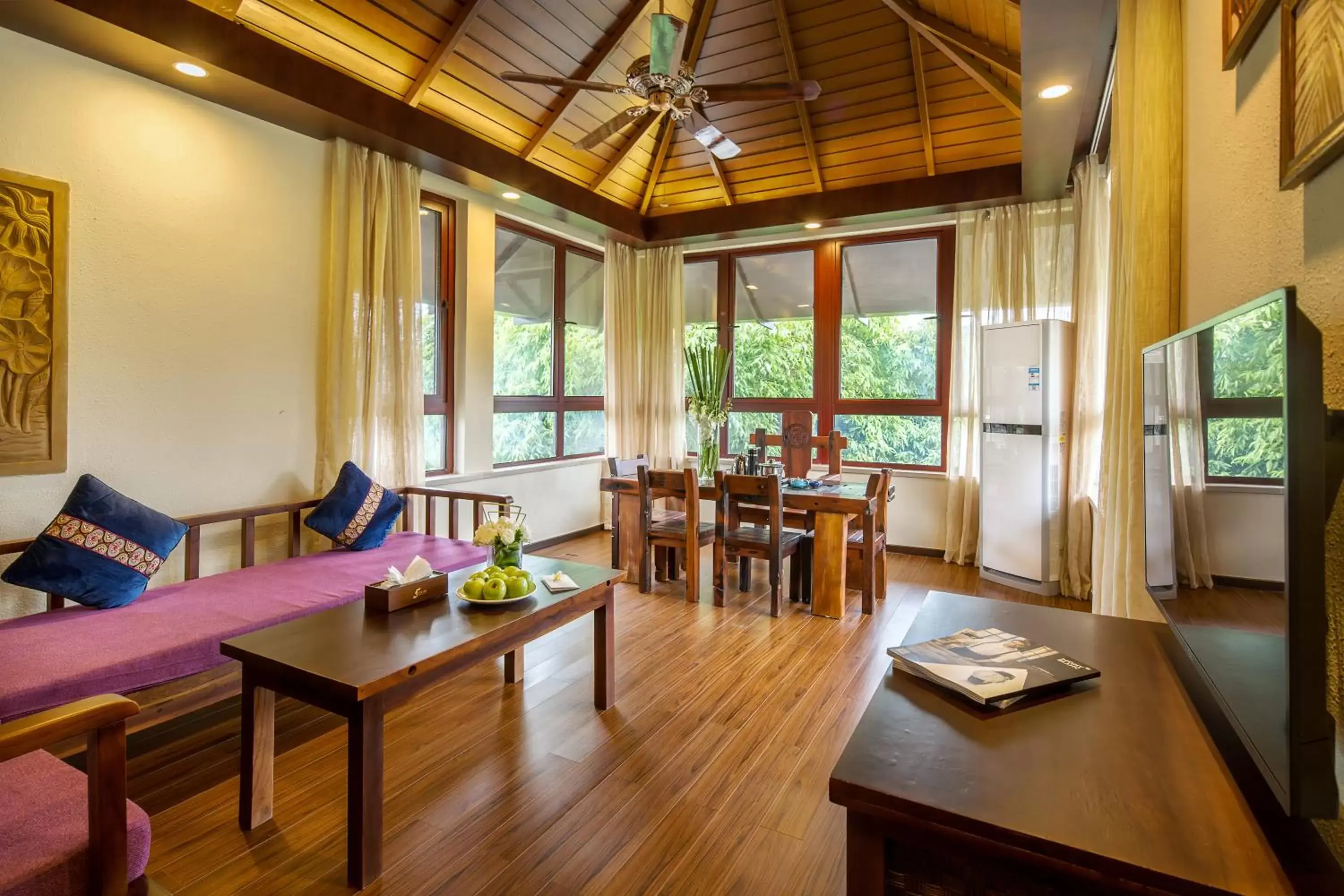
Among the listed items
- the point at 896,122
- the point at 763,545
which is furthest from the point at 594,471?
the point at 896,122

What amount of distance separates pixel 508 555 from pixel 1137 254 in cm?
229

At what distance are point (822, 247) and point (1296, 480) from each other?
5505 mm

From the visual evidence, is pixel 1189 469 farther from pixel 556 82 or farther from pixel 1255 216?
pixel 556 82

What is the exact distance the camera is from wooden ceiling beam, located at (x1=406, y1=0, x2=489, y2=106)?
363 centimetres

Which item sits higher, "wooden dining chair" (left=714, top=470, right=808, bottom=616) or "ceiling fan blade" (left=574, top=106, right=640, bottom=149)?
"ceiling fan blade" (left=574, top=106, right=640, bottom=149)

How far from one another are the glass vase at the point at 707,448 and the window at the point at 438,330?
1821 mm

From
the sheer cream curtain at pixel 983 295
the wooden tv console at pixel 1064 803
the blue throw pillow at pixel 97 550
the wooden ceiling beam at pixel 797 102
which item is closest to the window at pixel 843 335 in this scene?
the sheer cream curtain at pixel 983 295

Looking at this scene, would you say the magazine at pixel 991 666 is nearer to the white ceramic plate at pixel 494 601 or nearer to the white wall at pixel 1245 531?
the white wall at pixel 1245 531

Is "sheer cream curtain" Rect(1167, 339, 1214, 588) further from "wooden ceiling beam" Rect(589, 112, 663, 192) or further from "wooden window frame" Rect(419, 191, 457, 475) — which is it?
"wooden ceiling beam" Rect(589, 112, 663, 192)

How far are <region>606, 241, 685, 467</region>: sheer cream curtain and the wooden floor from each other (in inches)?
125

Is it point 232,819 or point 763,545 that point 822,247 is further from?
point 232,819

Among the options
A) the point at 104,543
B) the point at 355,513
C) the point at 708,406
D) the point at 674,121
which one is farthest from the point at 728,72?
the point at 104,543

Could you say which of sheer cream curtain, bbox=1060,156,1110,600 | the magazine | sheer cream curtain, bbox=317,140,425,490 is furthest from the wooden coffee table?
sheer cream curtain, bbox=1060,156,1110,600

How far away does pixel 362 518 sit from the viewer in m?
3.51
